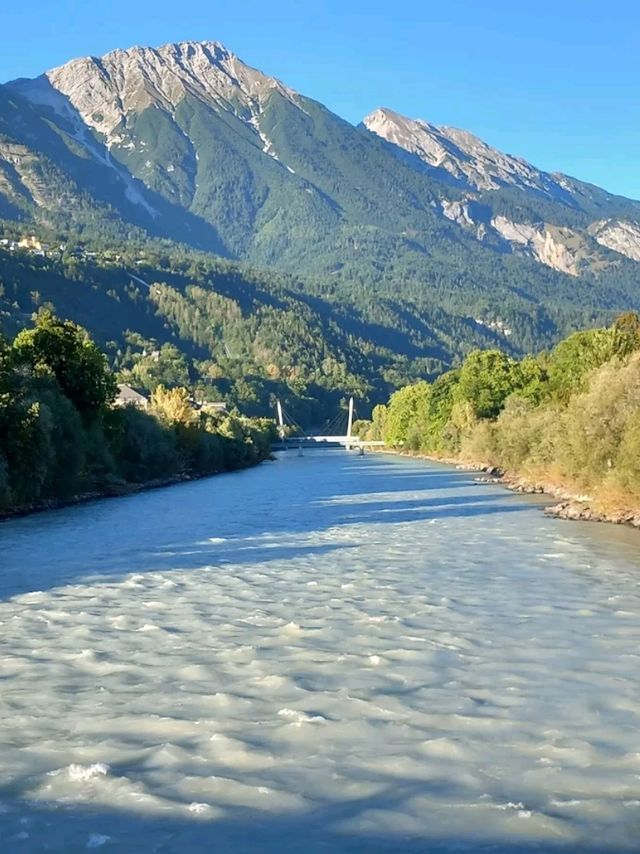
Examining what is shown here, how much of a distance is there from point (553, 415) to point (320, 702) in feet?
195

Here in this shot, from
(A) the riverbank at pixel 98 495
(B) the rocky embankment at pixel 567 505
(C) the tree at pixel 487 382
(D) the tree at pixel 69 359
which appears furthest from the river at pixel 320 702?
(C) the tree at pixel 487 382

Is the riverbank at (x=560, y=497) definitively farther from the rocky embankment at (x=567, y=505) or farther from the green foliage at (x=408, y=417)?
the green foliage at (x=408, y=417)

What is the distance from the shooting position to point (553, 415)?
7225 cm

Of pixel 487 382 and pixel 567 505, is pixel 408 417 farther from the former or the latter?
pixel 567 505

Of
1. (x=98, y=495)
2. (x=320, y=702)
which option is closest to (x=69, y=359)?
(x=98, y=495)

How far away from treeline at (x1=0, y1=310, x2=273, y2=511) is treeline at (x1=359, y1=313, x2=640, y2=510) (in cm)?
3136

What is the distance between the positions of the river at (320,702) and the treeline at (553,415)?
1630cm

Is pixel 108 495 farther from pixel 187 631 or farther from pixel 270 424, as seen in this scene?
pixel 270 424

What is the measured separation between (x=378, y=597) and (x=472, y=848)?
15.9 meters

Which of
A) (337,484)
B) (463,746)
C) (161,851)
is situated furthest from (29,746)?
(337,484)

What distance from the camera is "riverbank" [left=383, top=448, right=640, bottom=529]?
153ft

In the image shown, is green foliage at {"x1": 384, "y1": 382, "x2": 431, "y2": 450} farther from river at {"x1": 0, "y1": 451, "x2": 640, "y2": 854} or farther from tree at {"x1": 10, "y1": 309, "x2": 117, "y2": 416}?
river at {"x1": 0, "y1": 451, "x2": 640, "y2": 854}

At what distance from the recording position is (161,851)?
412 inches

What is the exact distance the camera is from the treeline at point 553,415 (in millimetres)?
49750
